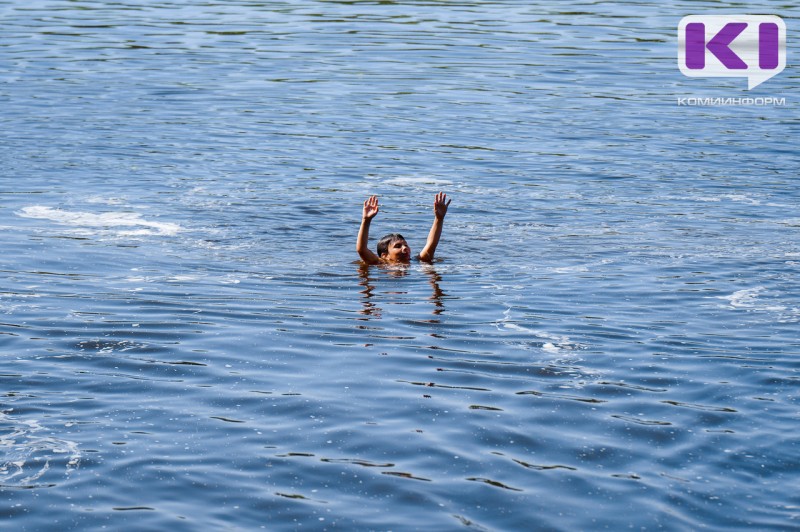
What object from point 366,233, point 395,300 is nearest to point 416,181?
point 366,233

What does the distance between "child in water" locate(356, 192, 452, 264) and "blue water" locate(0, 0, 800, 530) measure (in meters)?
0.30

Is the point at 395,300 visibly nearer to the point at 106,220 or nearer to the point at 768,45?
the point at 106,220

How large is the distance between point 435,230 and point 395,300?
7.50ft

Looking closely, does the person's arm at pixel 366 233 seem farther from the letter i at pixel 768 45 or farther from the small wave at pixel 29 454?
the letter i at pixel 768 45

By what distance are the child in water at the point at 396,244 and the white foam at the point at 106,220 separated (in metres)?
3.81

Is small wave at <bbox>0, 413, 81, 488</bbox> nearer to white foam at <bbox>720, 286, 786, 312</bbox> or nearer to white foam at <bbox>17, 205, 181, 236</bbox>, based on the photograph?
white foam at <bbox>17, 205, 181, 236</bbox>

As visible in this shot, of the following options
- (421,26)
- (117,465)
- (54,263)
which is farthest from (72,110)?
(117,465)

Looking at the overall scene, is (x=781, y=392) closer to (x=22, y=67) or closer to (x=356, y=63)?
(x=356, y=63)

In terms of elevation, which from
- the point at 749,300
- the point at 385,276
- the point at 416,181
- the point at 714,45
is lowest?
the point at 749,300

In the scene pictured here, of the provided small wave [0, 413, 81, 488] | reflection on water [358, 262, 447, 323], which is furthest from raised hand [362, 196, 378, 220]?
small wave [0, 413, 81, 488]

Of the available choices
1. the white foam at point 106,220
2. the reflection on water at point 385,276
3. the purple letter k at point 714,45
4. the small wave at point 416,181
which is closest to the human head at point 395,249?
the reflection on water at point 385,276

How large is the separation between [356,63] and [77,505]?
28.2m

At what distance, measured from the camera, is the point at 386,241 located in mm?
19375

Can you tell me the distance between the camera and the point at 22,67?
3606cm
